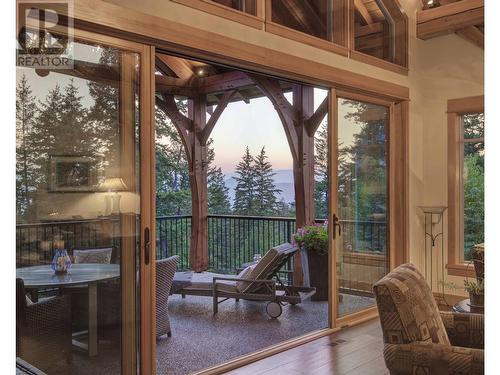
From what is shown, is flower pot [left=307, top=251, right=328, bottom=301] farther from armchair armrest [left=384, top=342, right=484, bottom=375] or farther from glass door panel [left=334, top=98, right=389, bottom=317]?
armchair armrest [left=384, top=342, right=484, bottom=375]

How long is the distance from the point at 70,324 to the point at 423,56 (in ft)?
17.2

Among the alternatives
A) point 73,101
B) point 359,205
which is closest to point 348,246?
point 359,205

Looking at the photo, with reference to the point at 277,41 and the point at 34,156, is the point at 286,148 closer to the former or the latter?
the point at 277,41

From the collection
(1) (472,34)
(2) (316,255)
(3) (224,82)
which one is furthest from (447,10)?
(3) (224,82)

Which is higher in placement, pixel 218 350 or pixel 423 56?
pixel 423 56

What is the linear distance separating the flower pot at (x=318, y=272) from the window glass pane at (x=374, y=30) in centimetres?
264

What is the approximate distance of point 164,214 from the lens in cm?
759

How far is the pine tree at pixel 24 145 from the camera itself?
90.0 inches

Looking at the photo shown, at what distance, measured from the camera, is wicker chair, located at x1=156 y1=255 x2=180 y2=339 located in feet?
12.8

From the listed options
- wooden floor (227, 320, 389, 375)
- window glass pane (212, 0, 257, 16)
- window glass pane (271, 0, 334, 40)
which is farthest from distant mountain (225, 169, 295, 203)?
window glass pane (212, 0, 257, 16)

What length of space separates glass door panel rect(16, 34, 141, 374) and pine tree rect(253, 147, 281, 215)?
16.4ft

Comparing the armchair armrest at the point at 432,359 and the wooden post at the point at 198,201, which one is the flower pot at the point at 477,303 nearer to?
the armchair armrest at the point at 432,359

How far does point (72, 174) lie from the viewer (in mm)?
2547

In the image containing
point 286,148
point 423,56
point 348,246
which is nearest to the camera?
point 348,246
